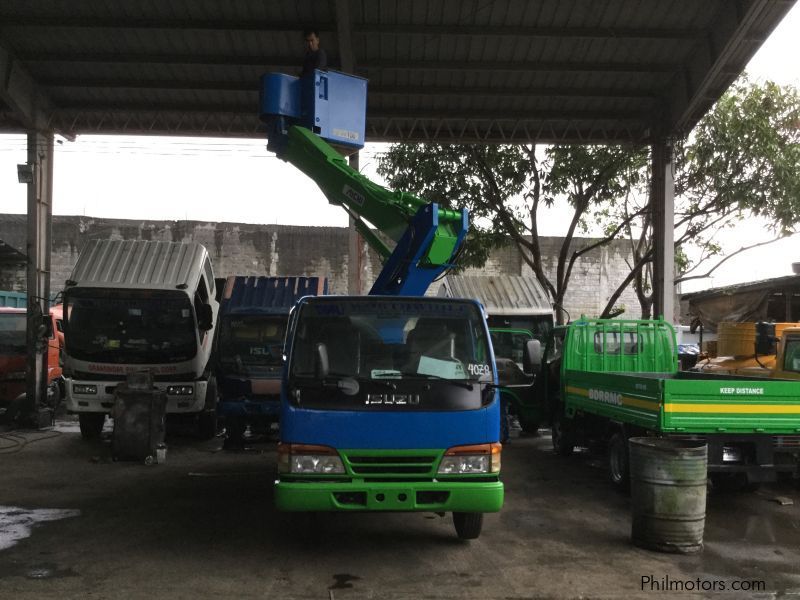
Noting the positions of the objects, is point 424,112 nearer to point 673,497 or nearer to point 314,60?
point 314,60

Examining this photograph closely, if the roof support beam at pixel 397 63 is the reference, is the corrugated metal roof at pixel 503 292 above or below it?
below

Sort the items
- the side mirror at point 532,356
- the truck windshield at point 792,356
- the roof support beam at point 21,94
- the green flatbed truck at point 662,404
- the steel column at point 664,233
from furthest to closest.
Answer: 1. the steel column at point 664,233
2. the roof support beam at point 21,94
3. the truck windshield at point 792,356
4. the green flatbed truck at point 662,404
5. the side mirror at point 532,356

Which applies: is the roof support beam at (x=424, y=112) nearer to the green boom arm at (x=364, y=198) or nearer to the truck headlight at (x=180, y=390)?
the green boom arm at (x=364, y=198)

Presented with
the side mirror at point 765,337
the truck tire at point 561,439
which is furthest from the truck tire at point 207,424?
the side mirror at point 765,337

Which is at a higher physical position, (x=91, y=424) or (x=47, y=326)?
(x=47, y=326)

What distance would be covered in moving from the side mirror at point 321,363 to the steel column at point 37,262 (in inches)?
416

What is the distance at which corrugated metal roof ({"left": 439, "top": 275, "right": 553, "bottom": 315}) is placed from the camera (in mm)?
22453

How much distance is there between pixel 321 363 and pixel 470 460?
4.58 feet

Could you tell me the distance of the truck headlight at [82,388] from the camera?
40.6 feet

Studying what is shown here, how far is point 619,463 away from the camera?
938cm

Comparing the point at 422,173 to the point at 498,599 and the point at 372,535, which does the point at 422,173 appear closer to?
the point at 372,535

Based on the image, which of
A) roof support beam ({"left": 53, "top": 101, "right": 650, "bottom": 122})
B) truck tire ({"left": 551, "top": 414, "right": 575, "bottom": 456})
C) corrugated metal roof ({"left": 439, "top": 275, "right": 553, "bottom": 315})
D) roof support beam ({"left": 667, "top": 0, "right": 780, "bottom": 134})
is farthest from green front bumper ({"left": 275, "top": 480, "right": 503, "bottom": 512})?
corrugated metal roof ({"left": 439, "top": 275, "right": 553, "bottom": 315})

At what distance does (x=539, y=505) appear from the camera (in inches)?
340

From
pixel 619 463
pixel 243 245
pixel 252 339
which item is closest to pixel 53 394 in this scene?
pixel 252 339
